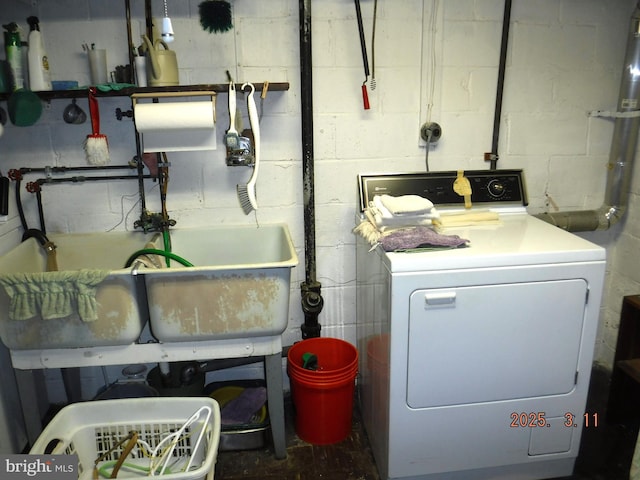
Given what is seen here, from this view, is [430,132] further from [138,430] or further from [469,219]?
[138,430]

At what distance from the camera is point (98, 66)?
187 centimetres

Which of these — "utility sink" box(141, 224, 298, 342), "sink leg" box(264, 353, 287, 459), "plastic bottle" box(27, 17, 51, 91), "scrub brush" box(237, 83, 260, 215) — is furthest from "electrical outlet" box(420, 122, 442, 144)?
"plastic bottle" box(27, 17, 51, 91)

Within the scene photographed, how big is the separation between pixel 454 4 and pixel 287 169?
1.00 m

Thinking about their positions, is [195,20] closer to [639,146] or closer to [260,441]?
[260,441]

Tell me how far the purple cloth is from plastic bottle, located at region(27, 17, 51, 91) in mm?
1413

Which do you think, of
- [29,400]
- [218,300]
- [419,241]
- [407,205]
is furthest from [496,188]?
[29,400]

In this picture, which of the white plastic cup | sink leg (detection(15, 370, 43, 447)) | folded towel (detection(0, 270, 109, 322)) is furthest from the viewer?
the white plastic cup

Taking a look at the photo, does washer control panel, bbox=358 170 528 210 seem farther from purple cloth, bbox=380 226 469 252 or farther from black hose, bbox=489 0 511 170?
purple cloth, bbox=380 226 469 252

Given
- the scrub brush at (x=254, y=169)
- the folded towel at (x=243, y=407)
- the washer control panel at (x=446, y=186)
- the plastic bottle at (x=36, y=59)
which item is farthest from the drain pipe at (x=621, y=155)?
the plastic bottle at (x=36, y=59)

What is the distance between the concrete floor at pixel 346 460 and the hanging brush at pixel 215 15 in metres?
1.75

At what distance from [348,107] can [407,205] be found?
1.93ft

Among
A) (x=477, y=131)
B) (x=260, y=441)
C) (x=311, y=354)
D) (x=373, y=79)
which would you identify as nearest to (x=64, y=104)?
(x=373, y=79)

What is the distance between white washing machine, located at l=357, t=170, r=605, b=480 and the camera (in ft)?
5.17

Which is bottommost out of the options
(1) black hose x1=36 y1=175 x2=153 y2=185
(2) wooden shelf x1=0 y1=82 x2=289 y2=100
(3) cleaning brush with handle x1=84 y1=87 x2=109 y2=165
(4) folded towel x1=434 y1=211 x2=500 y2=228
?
(4) folded towel x1=434 y1=211 x2=500 y2=228
